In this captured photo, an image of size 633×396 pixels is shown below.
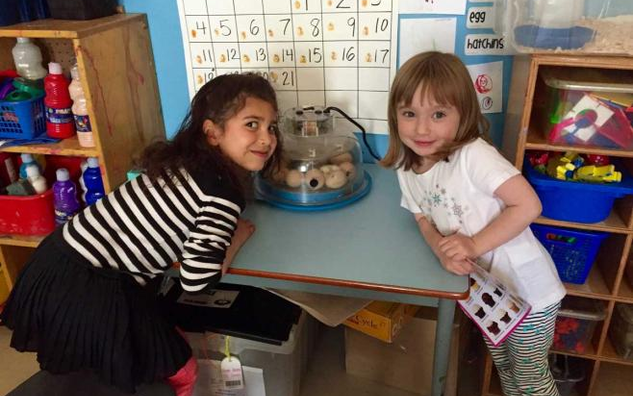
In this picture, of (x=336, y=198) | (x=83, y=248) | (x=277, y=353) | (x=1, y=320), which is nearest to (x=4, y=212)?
(x=1, y=320)

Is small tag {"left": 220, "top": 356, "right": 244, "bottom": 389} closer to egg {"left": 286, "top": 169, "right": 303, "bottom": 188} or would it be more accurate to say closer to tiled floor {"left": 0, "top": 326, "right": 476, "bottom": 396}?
tiled floor {"left": 0, "top": 326, "right": 476, "bottom": 396}

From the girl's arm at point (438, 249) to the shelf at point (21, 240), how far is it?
117 centimetres

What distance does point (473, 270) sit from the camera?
1105 millimetres

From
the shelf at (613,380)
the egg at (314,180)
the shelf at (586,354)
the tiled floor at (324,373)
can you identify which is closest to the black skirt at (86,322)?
the egg at (314,180)

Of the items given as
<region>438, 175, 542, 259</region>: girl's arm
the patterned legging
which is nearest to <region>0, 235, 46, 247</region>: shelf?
<region>438, 175, 542, 259</region>: girl's arm

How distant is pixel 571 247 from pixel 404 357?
0.60 meters

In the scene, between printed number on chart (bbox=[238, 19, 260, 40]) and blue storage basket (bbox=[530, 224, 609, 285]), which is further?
printed number on chart (bbox=[238, 19, 260, 40])

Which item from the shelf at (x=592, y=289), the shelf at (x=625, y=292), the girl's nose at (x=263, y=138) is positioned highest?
the girl's nose at (x=263, y=138)

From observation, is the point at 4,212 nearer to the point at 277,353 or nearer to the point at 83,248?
the point at 83,248

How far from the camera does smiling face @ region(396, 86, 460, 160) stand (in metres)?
1.14

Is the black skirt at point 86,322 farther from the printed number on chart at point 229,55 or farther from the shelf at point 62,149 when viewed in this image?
the printed number on chart at point 229,55

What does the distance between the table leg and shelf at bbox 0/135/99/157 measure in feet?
3.32

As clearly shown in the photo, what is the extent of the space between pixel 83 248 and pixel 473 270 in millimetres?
824

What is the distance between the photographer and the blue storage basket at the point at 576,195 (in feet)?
4.06
